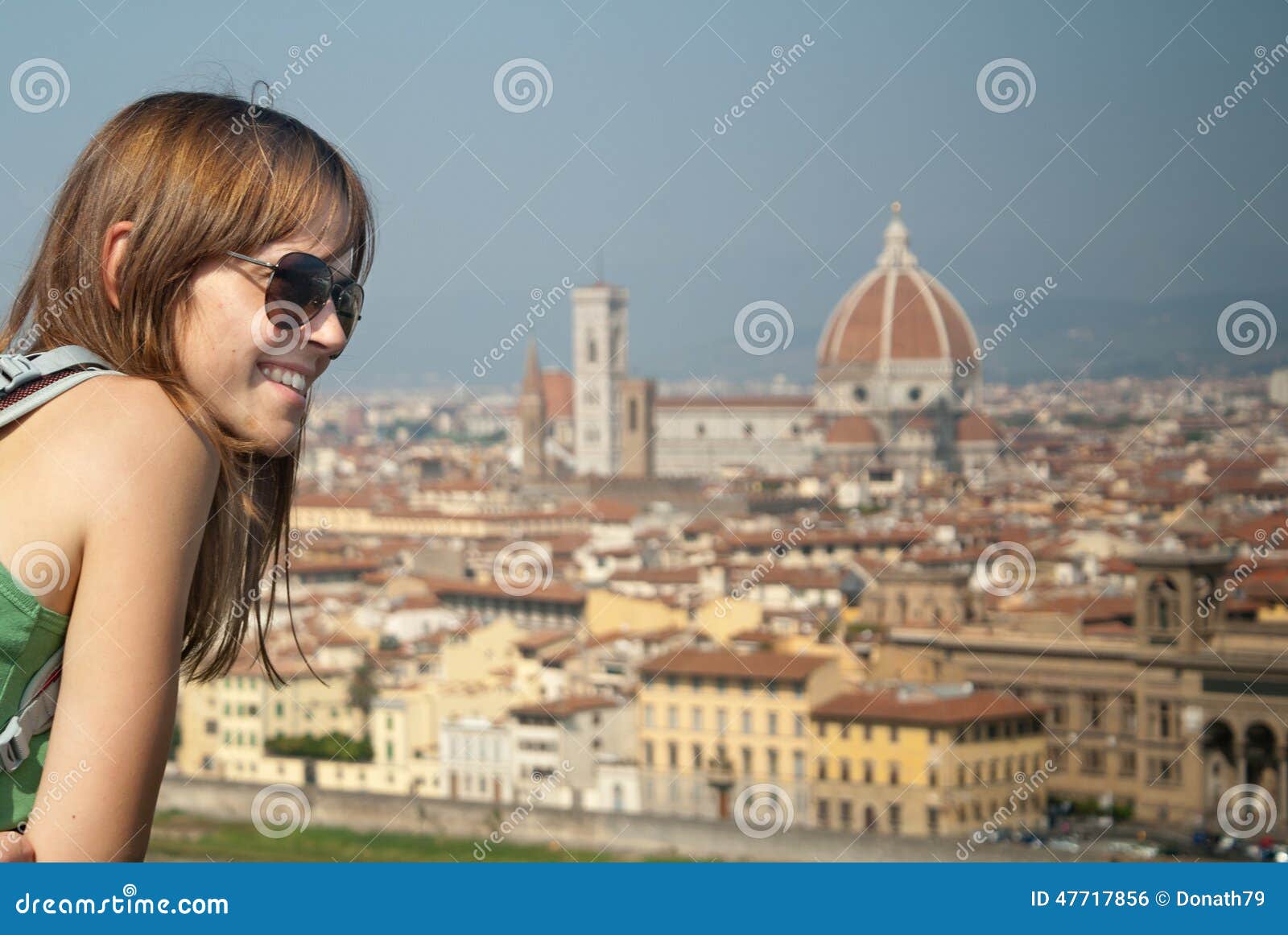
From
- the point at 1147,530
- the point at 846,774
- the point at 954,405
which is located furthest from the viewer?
the point at 954,405

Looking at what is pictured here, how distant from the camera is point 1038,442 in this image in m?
21.2

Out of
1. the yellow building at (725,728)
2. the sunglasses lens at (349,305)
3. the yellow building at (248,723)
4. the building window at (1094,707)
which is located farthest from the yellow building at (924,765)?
the sunglasses lens at (349,305)

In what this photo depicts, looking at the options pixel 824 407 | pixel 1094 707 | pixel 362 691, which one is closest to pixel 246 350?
pixel 1094 707

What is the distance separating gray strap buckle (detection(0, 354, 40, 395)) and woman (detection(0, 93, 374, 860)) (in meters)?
0.01

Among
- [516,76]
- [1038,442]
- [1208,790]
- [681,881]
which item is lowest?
[681,881]

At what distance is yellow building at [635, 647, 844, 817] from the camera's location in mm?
11469

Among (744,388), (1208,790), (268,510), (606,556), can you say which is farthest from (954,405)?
(268,510)

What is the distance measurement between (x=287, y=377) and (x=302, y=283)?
0.02 meters

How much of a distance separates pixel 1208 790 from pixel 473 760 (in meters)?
4.81

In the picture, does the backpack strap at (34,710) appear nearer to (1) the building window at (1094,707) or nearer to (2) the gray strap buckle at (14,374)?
(2) the gray strap buckle at (14,374)

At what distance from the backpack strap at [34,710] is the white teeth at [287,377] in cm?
7

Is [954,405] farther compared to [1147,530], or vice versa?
[954,405]

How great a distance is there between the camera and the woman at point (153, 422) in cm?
33

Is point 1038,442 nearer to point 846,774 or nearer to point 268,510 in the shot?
point 846,774
